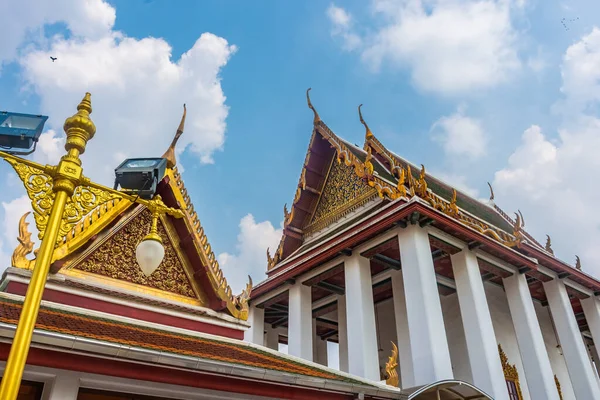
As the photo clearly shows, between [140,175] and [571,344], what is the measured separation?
995 cm

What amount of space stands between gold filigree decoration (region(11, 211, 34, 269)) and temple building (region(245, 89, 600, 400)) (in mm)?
3860

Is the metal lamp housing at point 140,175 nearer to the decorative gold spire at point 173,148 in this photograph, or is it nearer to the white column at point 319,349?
the decorative gold spire at point 173,148

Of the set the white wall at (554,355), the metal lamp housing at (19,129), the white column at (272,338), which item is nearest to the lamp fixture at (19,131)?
the metal lamp housing at (19,129)

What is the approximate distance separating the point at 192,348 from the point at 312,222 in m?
7.65

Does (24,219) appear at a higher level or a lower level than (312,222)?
lower

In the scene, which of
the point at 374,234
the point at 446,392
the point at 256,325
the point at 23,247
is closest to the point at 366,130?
the point at 374,234

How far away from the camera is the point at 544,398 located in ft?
27.4

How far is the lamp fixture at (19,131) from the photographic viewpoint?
287 cm

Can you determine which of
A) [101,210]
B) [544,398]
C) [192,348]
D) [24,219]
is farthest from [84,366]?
[544,398]

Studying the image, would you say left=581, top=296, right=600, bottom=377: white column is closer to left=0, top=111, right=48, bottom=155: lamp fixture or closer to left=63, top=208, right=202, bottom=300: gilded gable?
left=63, top=208, right=202, bottom=300: gilded gable

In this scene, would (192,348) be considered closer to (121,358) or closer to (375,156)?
(121,358)

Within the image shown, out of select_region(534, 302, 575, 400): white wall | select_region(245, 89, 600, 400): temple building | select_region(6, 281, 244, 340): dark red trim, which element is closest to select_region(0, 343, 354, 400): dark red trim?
select_region(6, 281, 244, 340): dark red trim

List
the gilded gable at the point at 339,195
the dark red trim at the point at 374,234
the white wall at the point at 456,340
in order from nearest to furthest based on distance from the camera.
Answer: the dark red trim at the point at 374,234 < the white wall at the point at 456,340 < the gilded gable at the point at 339,195

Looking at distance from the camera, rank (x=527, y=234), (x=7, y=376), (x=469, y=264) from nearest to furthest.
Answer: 1. (x=7, y=376)
2. (x=469, y=264)
3. (x=527, y=234)
